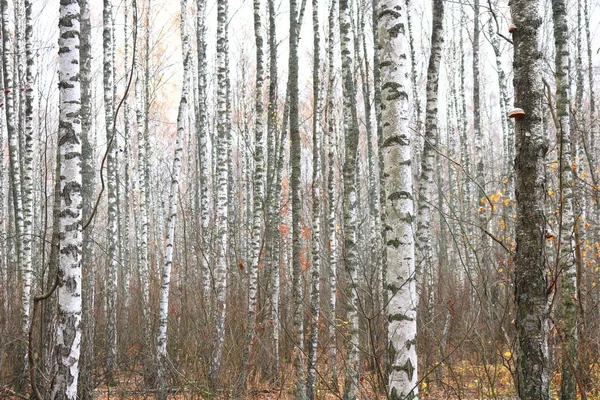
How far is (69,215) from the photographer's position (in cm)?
405

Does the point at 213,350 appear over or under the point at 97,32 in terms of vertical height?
under

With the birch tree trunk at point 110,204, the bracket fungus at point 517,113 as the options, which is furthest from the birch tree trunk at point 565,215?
the birch tree trunk at point 110,204

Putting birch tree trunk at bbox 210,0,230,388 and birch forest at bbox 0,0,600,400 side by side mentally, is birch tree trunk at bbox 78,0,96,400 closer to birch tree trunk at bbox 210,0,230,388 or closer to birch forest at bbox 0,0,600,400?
birch forest at bbox 0,0,600,400

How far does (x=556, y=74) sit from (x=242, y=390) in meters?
5.71

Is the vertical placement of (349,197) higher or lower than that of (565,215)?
higher

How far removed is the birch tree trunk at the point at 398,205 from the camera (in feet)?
12.0

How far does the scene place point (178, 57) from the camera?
2367 centimetres

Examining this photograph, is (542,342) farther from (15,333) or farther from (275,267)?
(15,333)

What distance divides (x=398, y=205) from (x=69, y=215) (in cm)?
247

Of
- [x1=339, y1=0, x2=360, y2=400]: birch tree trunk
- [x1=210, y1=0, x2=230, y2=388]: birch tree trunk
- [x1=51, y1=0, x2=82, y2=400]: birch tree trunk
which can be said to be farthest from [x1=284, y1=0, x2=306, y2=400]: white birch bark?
[x1=51, y1=0, x2=82, y2=400]: birch tree trunk

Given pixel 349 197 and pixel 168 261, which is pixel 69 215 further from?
A: pixel 349 197

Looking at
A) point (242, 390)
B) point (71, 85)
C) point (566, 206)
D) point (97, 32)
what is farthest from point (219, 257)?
point (97, 32)


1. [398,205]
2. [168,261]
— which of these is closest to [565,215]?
[398,205]

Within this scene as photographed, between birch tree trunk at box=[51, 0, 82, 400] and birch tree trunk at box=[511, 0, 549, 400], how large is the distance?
10.1 ft
